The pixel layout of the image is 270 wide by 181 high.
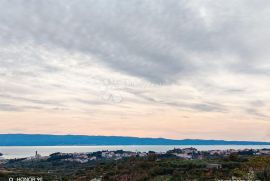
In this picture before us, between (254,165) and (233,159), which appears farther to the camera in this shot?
(233,159)

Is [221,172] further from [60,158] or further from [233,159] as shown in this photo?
[60,158]

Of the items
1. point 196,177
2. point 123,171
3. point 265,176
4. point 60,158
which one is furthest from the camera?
point 60,158

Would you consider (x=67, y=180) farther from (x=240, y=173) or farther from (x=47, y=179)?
(x=240, y=173)

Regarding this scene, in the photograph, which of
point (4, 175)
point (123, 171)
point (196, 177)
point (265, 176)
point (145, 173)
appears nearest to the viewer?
point (265, 176)

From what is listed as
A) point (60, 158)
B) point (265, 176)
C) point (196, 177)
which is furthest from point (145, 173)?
point (60, 158)

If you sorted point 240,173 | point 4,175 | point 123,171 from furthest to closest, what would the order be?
1. point 4,175
2. point 123,171
3. point 240,173

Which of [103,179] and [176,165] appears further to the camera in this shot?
[176,165]

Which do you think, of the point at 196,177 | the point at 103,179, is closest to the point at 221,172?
the point at 196,177

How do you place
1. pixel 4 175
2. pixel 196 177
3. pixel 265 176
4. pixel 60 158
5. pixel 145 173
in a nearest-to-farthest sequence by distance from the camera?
1. pixel 265 176
2. pixel 196 177
3. pixel 145 173
4. pixel 4 175
5. pixel 60 158
